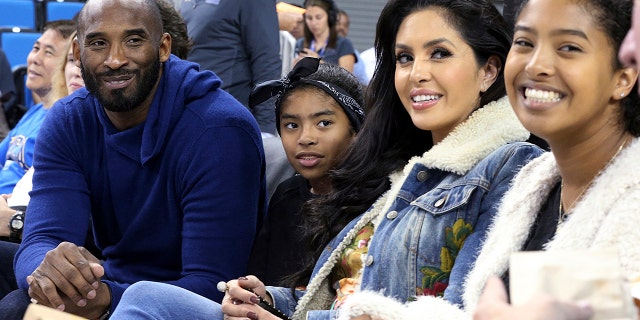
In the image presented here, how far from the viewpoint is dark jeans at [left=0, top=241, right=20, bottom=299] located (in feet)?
9.91

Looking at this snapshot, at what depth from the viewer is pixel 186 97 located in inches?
108

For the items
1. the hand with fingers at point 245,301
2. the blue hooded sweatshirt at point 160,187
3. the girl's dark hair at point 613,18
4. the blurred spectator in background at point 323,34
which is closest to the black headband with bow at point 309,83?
the blue hooded sweatshirt at point 160,187

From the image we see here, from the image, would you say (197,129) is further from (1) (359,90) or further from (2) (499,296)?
(2) (499,296)

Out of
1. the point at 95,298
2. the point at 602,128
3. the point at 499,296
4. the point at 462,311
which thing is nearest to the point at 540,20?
the point at 602,128

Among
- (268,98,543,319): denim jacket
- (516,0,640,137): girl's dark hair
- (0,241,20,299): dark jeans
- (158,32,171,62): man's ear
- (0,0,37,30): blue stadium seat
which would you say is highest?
(0,0,37,30): blue stadium seat

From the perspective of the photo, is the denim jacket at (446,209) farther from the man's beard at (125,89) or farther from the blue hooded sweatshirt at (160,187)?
the man's beard at (125,89)

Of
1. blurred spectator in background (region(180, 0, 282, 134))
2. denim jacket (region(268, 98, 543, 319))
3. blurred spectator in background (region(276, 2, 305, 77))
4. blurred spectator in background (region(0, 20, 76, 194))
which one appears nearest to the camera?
denim jacket (region(268, 98, 543, 319))

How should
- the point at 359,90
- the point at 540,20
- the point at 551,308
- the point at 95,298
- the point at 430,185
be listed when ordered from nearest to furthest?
1. the point at 551,308
2. the point at 540,20
3. the point at 430,185
4. the point at 95,298
5. the point at 359,90

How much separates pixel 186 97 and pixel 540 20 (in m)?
1.35

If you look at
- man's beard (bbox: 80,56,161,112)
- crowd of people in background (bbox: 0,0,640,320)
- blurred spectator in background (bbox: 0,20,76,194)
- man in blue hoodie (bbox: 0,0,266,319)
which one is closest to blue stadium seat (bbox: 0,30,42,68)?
blurred spectator in background (bbox: 0,20,76,194)

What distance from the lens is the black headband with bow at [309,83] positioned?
280 centimetres

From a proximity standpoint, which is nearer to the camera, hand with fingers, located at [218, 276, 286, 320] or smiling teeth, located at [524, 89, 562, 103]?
smiling teeth, located at [524, 89, 562, 103]

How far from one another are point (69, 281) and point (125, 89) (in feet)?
1.89

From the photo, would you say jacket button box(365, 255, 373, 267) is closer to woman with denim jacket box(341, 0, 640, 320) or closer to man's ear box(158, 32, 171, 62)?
woman with denim jacket box(341, 0, 640, 320)
